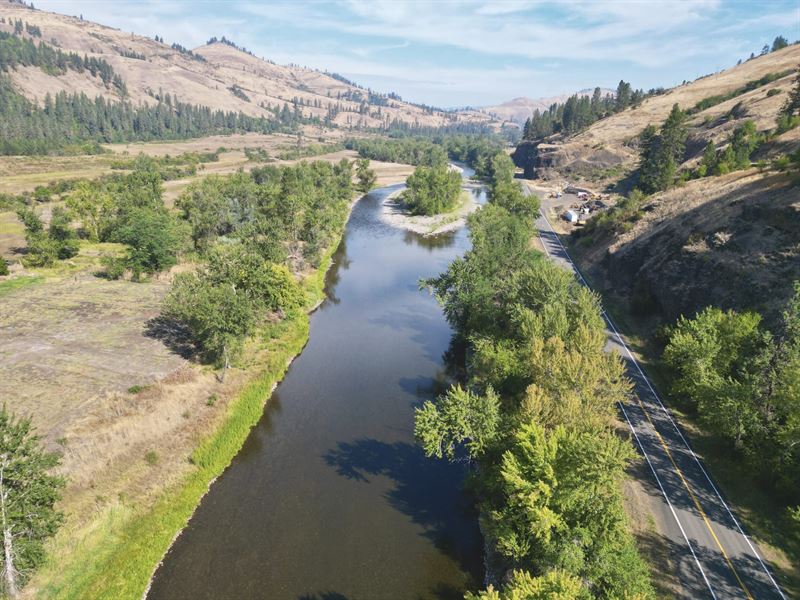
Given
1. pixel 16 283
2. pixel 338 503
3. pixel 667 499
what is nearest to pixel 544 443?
pixel 667 499

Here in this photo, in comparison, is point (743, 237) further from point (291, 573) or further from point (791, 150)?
point (291, 573)

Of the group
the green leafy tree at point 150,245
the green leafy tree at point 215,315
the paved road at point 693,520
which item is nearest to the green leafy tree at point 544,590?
the paved road at point 693,520

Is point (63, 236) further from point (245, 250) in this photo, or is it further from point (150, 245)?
point (245, 250)

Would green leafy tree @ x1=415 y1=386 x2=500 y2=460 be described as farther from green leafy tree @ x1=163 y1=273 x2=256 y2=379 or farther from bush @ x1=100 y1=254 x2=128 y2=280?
bush @ x1=100 y1=254 x2=128 y2=280

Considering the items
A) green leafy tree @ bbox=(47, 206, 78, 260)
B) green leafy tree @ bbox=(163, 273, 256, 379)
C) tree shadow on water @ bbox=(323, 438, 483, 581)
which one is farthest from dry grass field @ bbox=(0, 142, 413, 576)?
tree shadow on water @ bbox=(323, 438, 483, 581)

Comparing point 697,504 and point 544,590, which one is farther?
point 697,504
